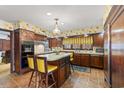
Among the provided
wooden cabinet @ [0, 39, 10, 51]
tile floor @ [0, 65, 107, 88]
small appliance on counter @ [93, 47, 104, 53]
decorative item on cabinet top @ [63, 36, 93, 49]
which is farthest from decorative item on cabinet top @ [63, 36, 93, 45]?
wooden cabinet @ [0, 39, 10, 51]

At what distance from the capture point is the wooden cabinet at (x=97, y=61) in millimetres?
5188

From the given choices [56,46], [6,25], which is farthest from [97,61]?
[6,25]

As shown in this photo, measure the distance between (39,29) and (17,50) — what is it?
1972 millimetres

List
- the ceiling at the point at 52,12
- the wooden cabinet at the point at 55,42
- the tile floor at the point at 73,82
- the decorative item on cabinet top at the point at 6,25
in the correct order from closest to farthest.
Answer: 1. the ceiling at the point at 52,12
2. the tile floor at the point at 73,82
3. the decorative item on cabinet top at the point at 6,25
4. the wooden cabinet at the point at 55,42

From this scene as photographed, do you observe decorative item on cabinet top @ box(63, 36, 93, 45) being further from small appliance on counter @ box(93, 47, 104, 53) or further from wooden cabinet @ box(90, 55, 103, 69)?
wooden cabinet @ box(90, 55, 103, 69)

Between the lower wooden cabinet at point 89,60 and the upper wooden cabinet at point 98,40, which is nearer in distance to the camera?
the lower wooden cabinet at point 89,60

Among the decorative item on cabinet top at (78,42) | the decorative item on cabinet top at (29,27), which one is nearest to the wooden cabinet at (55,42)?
the decorative item on cabinet top at (78,42)

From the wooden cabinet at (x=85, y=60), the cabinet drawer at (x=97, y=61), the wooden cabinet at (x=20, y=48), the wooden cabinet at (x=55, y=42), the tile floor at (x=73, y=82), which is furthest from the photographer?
the wooden cabinet at (x=55, y=42)

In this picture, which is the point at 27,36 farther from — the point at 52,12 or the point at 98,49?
the point at 98,49

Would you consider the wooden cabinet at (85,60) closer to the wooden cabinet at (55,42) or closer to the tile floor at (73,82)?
the tile floor at (73,82)

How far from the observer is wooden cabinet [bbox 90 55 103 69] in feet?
17.0
